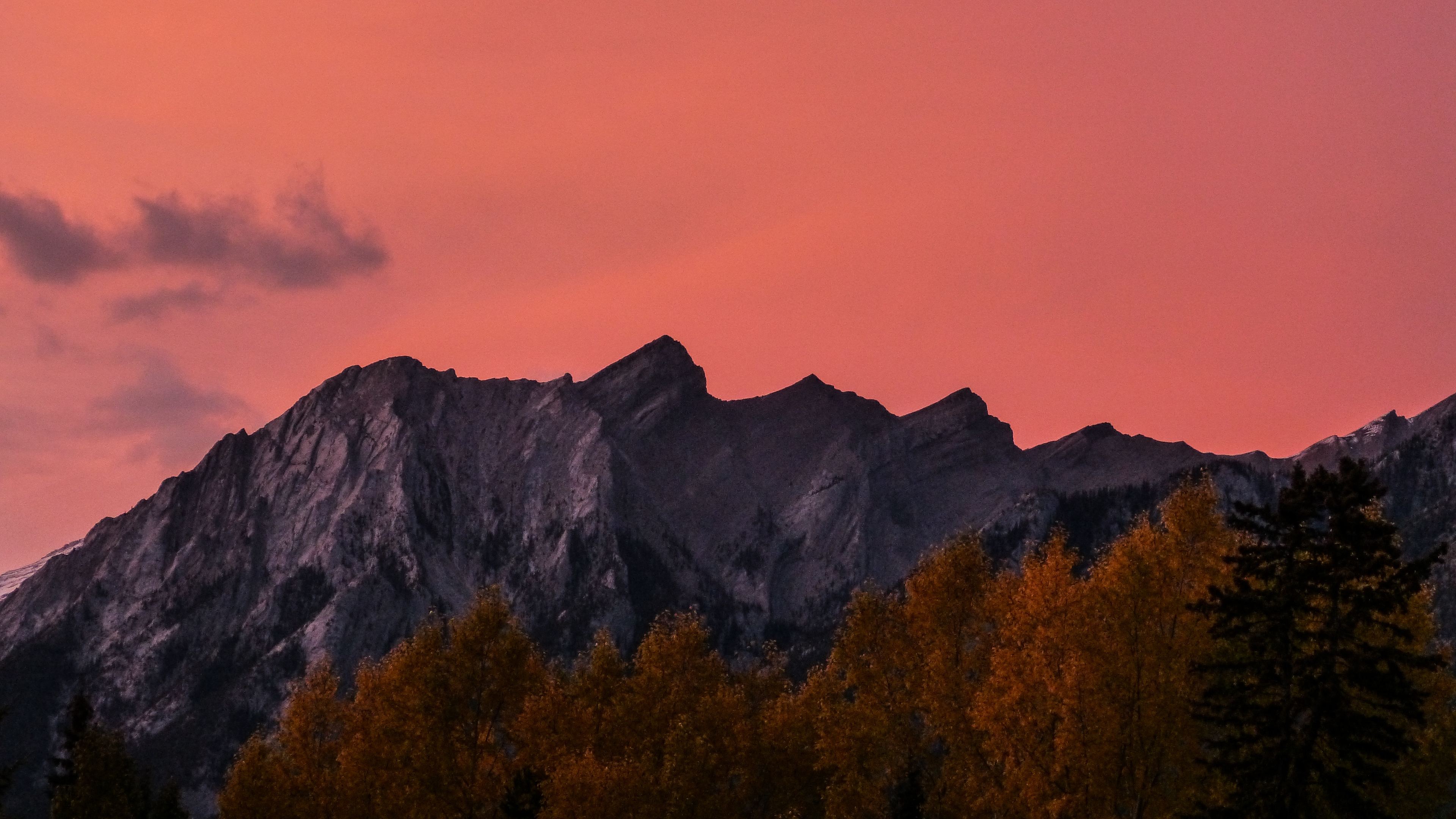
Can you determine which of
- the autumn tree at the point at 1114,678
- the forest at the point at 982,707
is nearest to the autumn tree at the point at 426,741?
the forest at the point at 982,707

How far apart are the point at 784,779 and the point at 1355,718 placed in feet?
151

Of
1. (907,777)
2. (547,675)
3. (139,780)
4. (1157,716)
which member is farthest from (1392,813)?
(139,780)

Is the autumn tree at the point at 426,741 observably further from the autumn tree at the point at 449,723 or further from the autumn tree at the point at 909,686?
the autumn tree at the point at 909,686

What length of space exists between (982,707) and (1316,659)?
18.3 metres

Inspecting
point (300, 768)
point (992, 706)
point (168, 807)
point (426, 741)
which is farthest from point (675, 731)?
point (168, 807)

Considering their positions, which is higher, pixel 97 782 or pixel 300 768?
pixel 97 782

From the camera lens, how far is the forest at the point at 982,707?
5916 cm

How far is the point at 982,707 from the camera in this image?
73000 mm

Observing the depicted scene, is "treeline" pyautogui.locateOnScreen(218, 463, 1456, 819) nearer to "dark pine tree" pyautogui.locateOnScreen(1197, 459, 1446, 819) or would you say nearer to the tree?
"dark pine tree" pyautogui.locateOnScreen(1197, 459, 1446, 819)

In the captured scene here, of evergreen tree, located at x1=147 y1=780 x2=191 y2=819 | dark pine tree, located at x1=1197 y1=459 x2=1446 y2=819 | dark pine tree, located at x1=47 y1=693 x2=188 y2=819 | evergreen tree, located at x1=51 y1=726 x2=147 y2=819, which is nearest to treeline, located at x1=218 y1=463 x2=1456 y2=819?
dark pine tree, located at x1=1197 y1=459 x2=1446 y2=819

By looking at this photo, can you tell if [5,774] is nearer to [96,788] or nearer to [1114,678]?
[96,788]

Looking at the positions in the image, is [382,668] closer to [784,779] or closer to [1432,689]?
[784,779]

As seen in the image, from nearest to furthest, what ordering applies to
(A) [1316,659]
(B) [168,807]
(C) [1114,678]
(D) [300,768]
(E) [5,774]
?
(A) [1316,659], (C) [1114,678], (E) [5,774], (D) [300,768], (B) [168,807]

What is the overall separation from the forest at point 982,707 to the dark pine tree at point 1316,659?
0.38 ft
